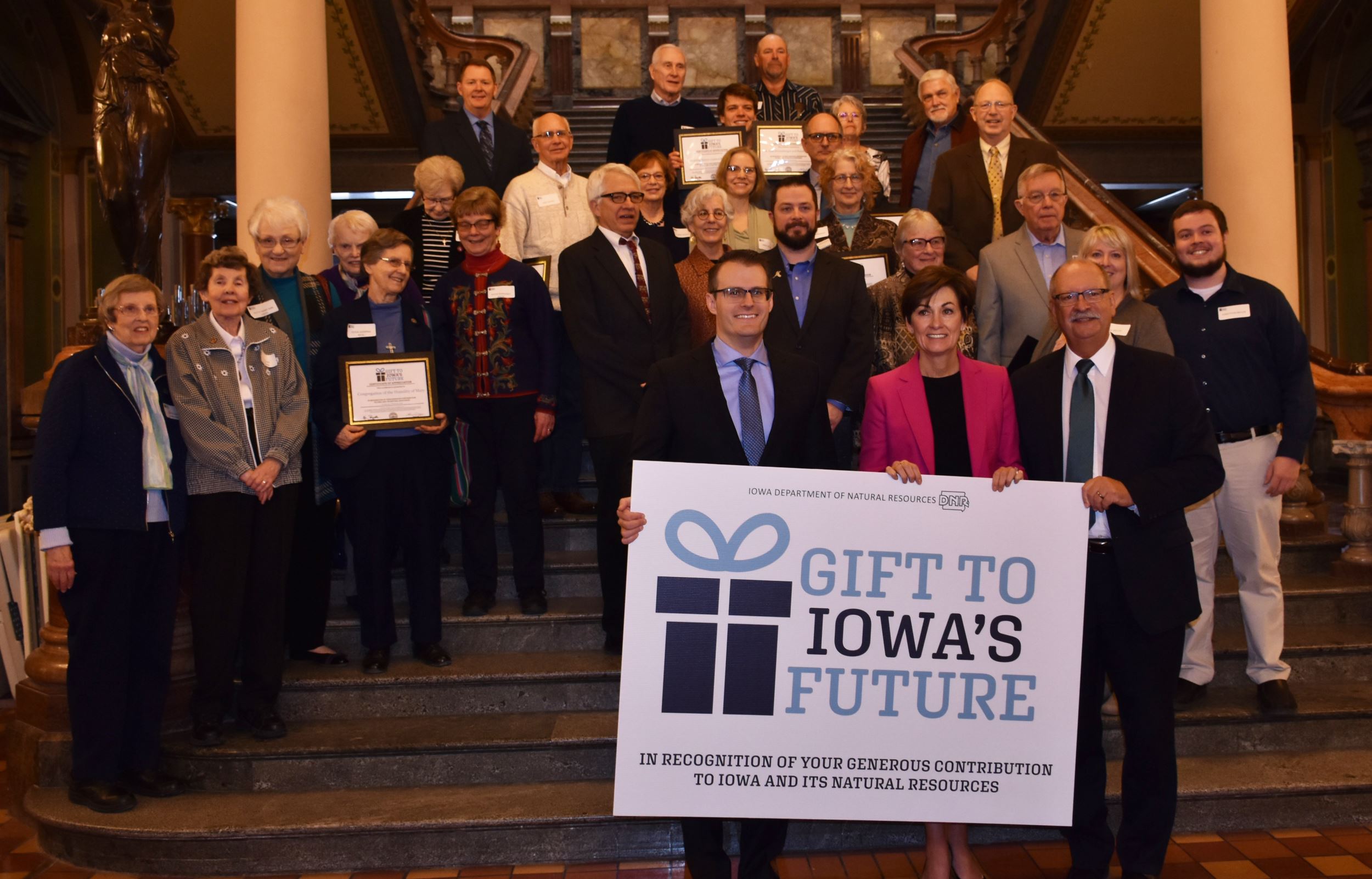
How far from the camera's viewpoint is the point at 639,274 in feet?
15.1

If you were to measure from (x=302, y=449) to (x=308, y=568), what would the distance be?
18.5 inches

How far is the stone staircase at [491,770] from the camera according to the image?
11.9 feet

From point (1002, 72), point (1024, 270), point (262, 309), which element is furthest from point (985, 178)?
point (1002, 72)

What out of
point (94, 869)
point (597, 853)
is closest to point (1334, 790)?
point (597, 853)

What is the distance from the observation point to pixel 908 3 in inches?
508

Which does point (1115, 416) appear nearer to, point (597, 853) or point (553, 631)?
point (597, 853)

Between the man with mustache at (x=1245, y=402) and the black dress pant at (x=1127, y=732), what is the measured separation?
905mm

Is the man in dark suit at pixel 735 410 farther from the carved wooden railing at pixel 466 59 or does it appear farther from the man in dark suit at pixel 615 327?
the carved wooden railing at pixel 466 59

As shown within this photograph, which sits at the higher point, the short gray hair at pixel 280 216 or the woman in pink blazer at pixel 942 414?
the short gray hair at pixel 280 216

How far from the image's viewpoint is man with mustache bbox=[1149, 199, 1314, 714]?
3.96m

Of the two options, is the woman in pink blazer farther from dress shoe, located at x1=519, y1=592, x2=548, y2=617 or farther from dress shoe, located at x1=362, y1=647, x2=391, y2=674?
dress shoe, located at x1=362, y1=647, x2=391, y2=674

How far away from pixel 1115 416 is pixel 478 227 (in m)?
2.62

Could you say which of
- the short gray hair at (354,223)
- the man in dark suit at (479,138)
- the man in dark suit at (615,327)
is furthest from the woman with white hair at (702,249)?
the man in dark suit at (479,138)

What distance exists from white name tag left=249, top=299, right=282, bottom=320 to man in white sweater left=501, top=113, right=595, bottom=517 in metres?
1.35
